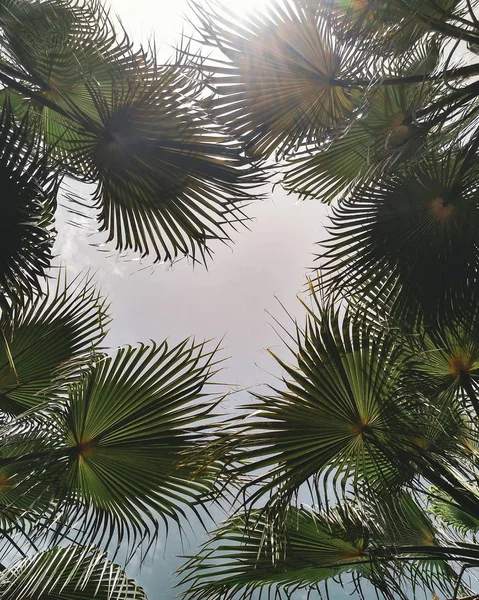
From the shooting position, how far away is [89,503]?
2.14 m

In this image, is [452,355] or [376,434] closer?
[376,434]

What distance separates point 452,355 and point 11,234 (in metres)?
2.21

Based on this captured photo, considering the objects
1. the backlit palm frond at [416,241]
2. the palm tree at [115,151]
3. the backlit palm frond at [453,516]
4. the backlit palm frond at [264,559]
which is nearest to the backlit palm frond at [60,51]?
the palm tree at [115,151]

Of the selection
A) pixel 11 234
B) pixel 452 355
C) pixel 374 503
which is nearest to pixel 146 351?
pixel 11 234

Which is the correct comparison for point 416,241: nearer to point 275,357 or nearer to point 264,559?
point 275,357

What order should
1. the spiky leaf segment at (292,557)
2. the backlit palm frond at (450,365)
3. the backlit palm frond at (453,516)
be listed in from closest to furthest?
1. the spiky leaf segment at (292,557)
2. the backlit palm frond at (450,365)
3. the backlit palm frond at (453,516)

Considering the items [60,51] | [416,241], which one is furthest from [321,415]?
[60,51]

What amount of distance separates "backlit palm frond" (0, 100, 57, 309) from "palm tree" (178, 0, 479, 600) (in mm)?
995

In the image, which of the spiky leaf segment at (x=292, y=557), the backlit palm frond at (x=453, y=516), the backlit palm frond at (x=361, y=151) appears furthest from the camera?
the backlit palm frond at (x=453, y=516)

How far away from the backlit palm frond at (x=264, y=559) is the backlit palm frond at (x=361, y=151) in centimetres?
191

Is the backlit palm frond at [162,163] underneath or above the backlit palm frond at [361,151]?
underneath

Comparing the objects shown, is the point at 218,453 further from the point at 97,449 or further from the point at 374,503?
the point at 374,503

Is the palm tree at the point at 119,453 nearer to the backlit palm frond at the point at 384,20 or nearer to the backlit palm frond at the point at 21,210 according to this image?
the backlit palm frond at the point at 21,210

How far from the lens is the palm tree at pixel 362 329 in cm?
199
